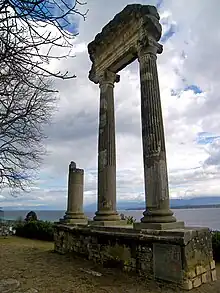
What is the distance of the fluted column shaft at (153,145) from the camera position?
263 inches

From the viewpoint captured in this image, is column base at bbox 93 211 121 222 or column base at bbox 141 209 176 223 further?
column base at bbox 93 211 121 222

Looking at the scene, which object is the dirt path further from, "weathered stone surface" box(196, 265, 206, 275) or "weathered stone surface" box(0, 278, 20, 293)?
"weathered stone surface" box(196, 265, 206, 275)

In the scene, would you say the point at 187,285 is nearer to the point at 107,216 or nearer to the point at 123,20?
the point at 107,216

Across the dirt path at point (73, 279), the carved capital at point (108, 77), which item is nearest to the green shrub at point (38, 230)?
the dirt path at point (73, 279)

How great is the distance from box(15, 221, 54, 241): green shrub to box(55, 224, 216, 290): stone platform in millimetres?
9662

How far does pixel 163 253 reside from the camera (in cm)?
580

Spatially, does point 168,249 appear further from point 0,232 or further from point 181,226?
point 0,232

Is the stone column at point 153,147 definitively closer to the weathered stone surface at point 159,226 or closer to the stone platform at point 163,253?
the weathered stone surface at point 159,226

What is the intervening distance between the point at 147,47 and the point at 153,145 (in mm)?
2926

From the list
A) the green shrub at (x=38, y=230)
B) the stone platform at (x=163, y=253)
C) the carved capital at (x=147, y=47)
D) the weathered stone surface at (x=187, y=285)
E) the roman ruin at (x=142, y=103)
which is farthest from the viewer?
the green shrub at (x=38, y=230)

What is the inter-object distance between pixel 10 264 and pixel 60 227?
2450 millimetres

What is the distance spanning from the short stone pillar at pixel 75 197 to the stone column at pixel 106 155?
2513 millimetres

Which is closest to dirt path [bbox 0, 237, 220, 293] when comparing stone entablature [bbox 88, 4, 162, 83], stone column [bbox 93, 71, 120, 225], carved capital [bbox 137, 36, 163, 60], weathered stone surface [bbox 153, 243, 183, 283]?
weathered stone surface [bbox 153, 243, 183, 283]

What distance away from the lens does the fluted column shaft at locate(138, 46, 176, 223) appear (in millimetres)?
6676
